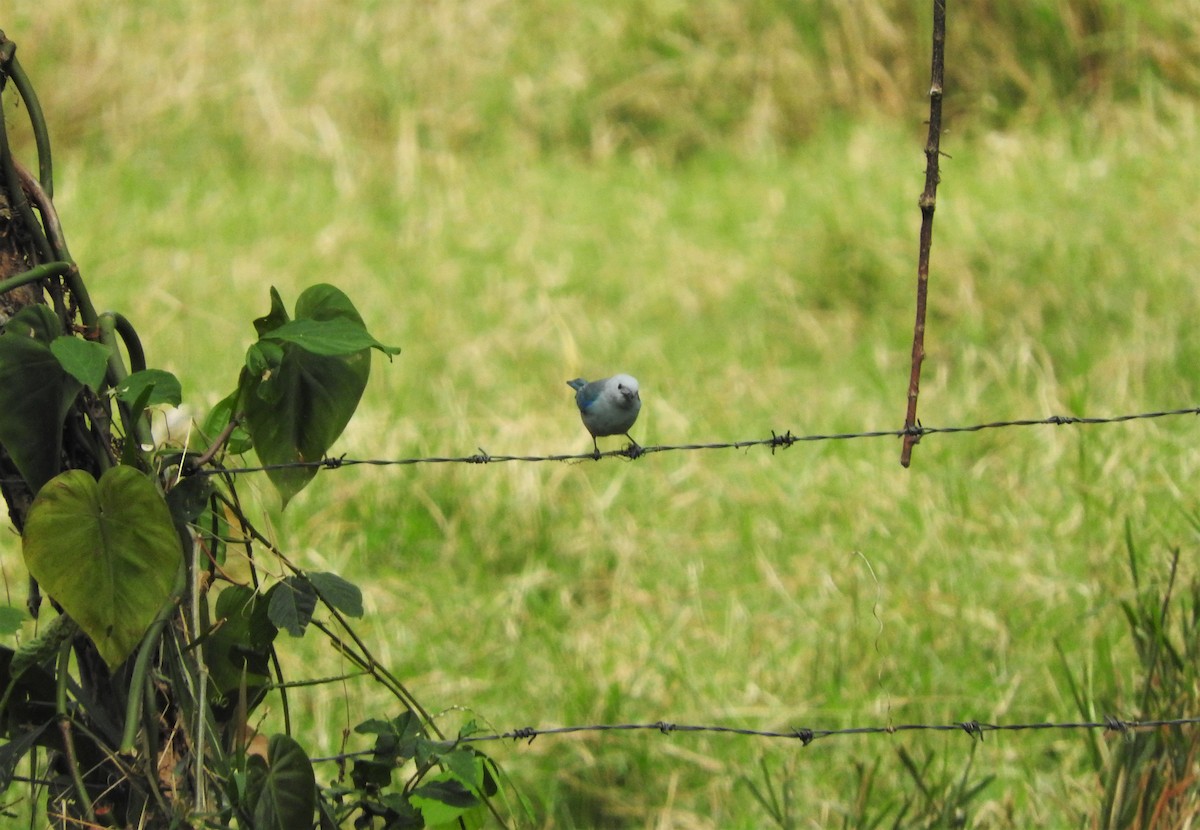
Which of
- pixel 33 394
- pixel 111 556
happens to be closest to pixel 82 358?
pixel 33 394

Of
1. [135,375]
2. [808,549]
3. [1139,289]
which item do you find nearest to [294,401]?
[135,375]

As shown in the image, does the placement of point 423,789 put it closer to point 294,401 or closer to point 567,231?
point 294,401

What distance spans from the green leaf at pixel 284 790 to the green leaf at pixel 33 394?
1.48ft

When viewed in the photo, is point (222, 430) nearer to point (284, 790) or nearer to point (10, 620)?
point (10, 620)

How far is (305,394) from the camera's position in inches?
82.0

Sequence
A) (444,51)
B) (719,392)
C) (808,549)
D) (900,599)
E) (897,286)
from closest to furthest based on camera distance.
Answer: (900,599)
(808,549)
(719,392)
(897,286)
(444,51)

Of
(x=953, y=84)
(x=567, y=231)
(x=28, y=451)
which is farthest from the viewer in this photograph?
(x=953, y=84)

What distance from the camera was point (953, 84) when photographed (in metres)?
7.14

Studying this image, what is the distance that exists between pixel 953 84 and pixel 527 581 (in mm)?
4057

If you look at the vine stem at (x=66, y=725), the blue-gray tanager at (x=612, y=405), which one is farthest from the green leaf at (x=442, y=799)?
the blue-gray tanager at (x=612, y=405)

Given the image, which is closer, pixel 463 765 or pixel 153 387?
pixel 153 387

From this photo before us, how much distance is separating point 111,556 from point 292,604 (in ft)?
0.83

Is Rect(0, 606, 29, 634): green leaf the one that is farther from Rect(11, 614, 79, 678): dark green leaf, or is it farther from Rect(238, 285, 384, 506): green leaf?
Rect(238, 285, 384, 506): green leaf

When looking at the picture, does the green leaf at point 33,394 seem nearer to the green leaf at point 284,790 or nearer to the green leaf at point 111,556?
the green leaf at point 111,556
